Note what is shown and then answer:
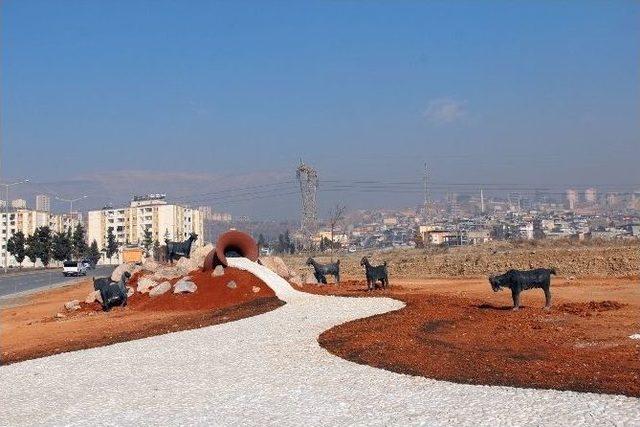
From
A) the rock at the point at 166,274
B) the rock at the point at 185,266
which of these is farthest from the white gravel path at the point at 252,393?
the rock at the point at 185,266

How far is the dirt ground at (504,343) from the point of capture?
1314cm

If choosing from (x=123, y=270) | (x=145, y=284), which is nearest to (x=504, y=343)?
(x=145, y=284)

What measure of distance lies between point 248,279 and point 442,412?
65.9 feet

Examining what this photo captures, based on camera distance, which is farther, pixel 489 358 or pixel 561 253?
pixel 561 253

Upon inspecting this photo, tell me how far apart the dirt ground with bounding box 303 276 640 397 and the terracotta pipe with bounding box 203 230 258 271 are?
9.25 meters

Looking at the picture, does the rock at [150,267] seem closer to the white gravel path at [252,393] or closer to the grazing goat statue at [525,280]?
the white gravel path at [252,393]

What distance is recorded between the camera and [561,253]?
58.5 metres

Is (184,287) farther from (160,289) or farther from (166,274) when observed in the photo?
(166,274)

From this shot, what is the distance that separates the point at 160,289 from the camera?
3100cm

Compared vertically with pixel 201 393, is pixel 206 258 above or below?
above

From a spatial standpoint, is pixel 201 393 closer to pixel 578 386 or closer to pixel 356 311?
pixel 578 386

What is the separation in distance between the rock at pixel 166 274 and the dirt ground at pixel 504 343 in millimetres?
11604

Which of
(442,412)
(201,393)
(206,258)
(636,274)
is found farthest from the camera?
(636,274)

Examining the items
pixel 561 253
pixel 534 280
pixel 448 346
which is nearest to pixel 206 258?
pixel 534 280
